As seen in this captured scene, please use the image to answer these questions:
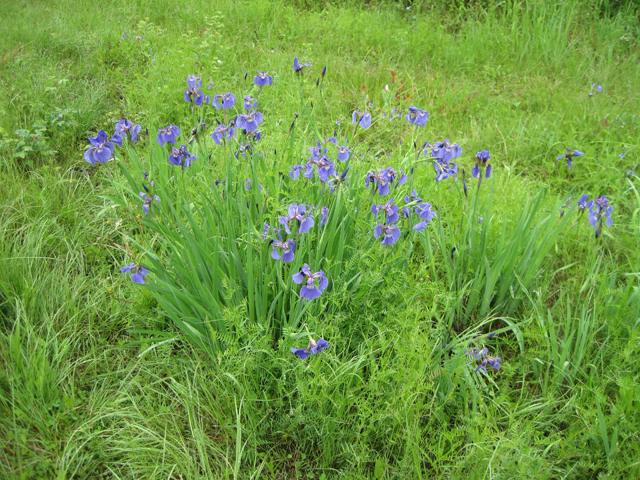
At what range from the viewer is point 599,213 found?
7.34 feet

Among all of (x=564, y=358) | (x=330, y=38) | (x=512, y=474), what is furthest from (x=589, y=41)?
(x=512, y=474)

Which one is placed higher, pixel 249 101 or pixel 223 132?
pixel 249 101

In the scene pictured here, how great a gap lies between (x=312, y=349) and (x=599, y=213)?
5.43 feet

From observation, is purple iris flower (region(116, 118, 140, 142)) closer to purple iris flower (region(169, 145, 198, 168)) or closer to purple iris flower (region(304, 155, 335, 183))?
purple iris flower (region(169, 145, 198, 168))

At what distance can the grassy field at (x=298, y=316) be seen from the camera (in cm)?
164

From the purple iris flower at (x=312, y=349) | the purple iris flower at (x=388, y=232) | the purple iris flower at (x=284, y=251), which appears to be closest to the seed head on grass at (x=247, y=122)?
the purple iris flower at (x=284, y=251)

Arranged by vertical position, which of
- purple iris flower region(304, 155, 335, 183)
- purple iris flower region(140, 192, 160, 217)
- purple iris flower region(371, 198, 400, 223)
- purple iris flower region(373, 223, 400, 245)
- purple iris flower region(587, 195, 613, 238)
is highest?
purple iris flower region(304, 155, 335, 183)

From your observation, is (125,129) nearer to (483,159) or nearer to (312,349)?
(312,349)

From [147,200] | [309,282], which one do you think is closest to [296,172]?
[309,282]

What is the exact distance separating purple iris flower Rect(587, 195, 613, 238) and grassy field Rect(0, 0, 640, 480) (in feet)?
0.49

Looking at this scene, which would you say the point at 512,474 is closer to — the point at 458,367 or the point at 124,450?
the point at 458,367

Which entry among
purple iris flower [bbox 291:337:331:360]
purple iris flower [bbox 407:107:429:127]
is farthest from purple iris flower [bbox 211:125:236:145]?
purple iris flower [bbox 291:337:331:360]

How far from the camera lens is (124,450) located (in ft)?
5.32

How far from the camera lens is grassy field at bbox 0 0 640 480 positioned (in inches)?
64.6
